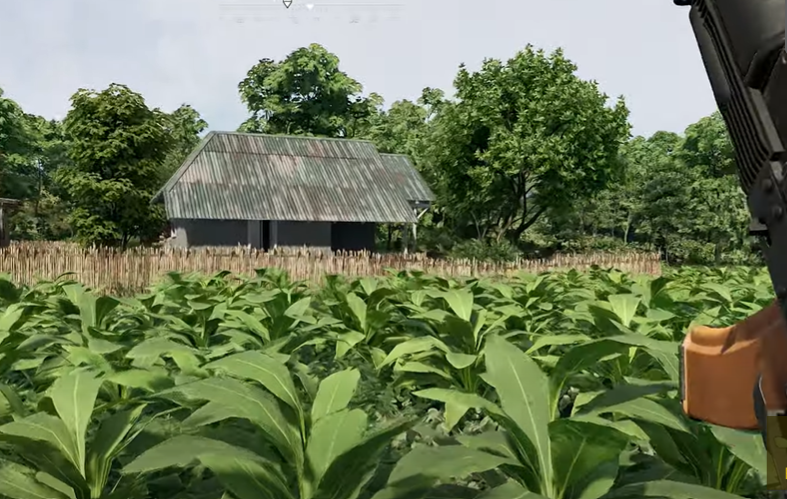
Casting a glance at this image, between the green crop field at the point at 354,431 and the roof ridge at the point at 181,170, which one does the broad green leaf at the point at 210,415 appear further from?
the roof ridge at the point at 181,170

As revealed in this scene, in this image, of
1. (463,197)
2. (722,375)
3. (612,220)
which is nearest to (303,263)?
(722,375)

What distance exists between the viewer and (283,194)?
2786 centimetres

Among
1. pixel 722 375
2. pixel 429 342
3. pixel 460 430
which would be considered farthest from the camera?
pixel 429 342

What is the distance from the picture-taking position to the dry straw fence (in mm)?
14703

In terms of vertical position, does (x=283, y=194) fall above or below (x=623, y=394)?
above

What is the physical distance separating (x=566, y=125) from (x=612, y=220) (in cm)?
2102

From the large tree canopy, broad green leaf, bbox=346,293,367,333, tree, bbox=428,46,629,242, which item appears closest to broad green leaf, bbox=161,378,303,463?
broad green leaf, bbox=346,293,367,333

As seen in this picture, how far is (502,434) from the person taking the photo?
1329mm

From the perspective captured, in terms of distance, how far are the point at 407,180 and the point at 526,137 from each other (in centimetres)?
660

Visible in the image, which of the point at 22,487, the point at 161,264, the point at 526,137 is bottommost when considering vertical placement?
the point at 161,264

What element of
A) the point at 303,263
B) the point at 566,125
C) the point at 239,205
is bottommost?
the point at 303,263

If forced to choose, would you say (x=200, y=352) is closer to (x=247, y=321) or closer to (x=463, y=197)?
(x=247, y=321)

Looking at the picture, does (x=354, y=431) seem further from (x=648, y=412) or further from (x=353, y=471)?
(x=648, y=412)

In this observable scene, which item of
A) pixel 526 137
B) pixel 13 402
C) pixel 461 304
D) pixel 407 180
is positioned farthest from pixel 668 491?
pixel 526 137
